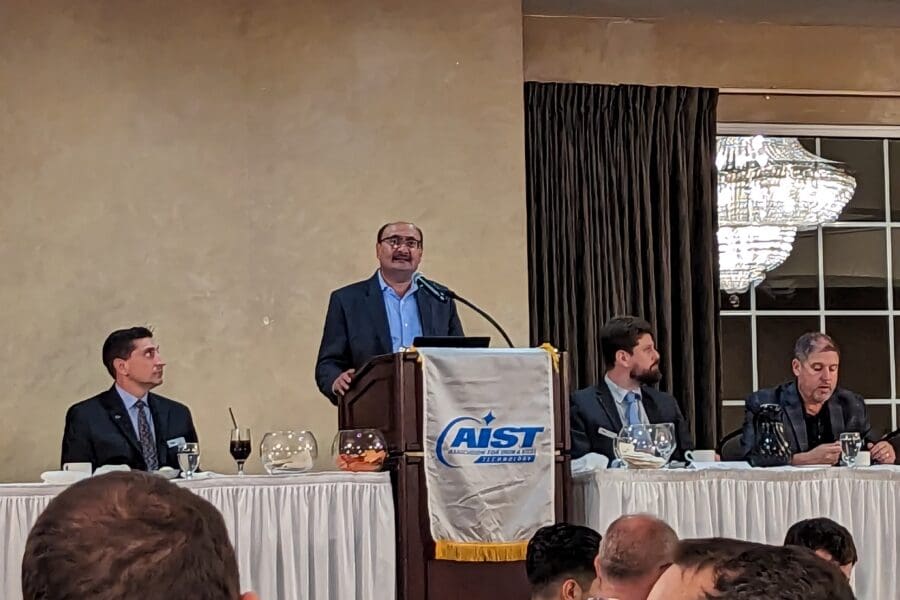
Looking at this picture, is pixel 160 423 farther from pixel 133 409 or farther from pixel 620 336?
pixel 620 336

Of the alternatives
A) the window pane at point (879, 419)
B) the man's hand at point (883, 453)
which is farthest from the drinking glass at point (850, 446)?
the window pane at point (879, 419)

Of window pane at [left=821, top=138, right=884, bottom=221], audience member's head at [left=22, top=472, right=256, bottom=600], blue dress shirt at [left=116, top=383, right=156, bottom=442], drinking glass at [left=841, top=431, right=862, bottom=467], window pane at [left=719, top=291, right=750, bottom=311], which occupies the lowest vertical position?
drinking glass at [left=841, top=431, right=862, bottom=467]

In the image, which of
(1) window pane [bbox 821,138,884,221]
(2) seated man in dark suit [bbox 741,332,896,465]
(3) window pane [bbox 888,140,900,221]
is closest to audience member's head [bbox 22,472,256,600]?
(2) seated man in dark suit [bbox 741,332,896,465]

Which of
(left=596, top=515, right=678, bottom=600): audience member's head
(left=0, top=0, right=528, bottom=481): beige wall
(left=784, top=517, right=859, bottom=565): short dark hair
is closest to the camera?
(left=596, top=515, right=678, bottom=600): audience member's head

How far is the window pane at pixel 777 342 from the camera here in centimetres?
733

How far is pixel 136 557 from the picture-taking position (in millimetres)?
1077

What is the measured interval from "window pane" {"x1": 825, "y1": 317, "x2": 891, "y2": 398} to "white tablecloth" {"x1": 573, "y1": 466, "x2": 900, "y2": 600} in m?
2.89

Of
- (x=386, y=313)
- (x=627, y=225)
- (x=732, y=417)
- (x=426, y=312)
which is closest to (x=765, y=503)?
(x=426, y=312)

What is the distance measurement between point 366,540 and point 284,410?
2212 millimetres

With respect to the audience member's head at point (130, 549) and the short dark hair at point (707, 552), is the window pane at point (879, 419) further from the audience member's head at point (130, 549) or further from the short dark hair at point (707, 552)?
the audience member's head at point (130, 549)

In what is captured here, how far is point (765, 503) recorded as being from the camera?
14.6 ft

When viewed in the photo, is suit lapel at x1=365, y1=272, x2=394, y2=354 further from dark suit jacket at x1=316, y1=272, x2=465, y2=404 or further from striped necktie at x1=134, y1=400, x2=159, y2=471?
striped necktie at x1=134, y1=400, x2=159, y2=471

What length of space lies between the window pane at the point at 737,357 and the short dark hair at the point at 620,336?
226 centimetres

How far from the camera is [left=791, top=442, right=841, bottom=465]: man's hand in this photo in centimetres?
467
